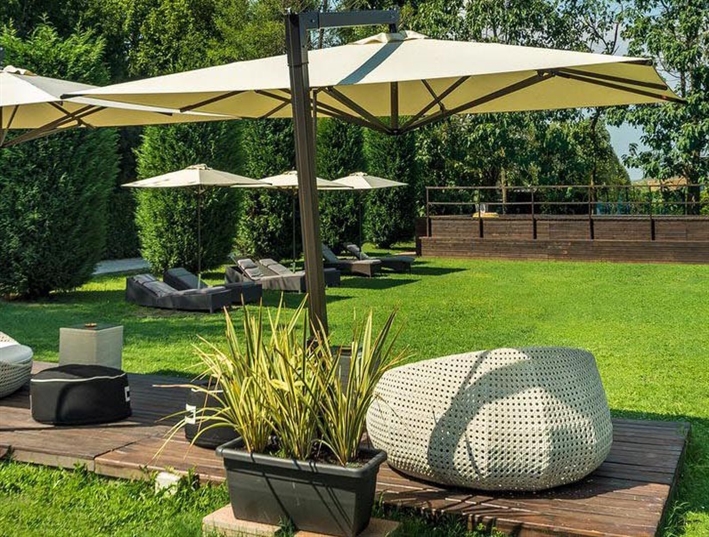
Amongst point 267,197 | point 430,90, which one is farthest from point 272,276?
point 430,90

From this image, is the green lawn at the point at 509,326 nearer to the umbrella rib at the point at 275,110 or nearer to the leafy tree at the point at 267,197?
the umbrella rib at the point at 275,110

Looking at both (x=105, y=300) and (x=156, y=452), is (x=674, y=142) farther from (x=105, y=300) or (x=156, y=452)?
(x=156, y=452)

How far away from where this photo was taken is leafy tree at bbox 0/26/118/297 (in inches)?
516

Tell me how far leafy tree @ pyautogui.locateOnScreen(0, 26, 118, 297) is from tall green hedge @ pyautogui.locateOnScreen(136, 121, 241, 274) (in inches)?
104

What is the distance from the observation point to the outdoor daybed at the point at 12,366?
573 centimetres

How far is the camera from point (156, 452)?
181 inches

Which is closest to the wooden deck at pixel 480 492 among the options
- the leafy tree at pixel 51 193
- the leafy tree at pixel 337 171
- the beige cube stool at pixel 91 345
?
the beige cube stool at pixel 91 345

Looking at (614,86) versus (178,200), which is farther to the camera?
(178,200)

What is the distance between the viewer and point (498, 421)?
383cm

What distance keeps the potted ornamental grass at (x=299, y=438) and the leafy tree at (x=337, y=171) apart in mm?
17235

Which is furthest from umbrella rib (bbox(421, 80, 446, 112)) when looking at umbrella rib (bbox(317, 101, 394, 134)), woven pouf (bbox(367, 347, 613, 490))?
woven pouf (bbox(367, 347, 613, 490))

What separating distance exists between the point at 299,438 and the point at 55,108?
388cm

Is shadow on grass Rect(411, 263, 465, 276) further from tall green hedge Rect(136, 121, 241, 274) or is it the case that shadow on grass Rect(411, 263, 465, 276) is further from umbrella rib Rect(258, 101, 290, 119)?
umbrella rib Rect(258, 101, 290, 119)

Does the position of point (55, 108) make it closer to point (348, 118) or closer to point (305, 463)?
point (348, 118)
